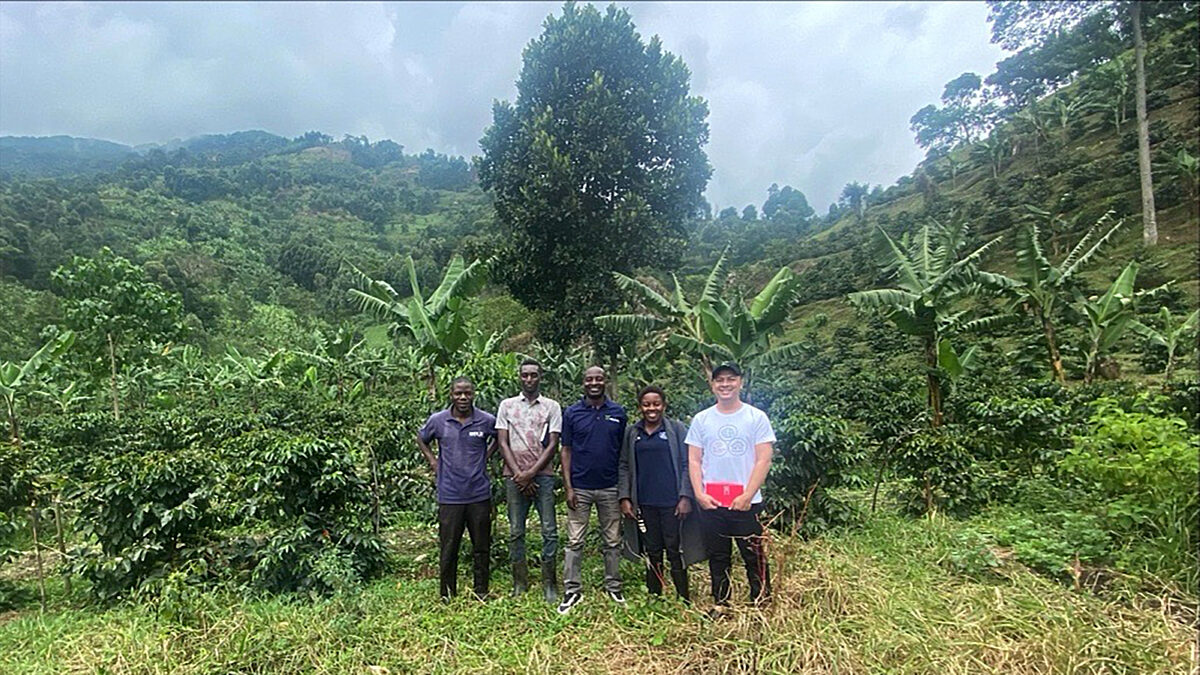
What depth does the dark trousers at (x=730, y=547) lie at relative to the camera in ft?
11.1

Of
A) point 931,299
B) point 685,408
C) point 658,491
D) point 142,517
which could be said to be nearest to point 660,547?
point 658,491

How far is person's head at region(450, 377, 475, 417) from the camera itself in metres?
4.15

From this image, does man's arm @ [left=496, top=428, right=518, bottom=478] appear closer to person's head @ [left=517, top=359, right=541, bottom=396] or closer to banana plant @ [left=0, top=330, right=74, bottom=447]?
person's head @ [left=517, top=359, right=541, bottom=396]

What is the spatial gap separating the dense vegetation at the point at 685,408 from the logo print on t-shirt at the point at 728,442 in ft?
2.25

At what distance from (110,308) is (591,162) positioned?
8879mm

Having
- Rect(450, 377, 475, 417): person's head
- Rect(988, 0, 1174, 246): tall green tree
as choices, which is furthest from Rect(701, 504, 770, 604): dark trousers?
Rect(988, 0, 1174, 246): tall green tree

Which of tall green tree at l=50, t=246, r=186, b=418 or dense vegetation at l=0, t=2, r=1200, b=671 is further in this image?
tall green tree at l=50, t=246, r=186, b=418

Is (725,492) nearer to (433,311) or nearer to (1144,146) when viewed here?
(433,311)

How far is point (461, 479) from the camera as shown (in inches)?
162

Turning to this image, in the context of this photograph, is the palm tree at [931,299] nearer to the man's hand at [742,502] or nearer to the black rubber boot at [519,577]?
the man's hand at [742,502]

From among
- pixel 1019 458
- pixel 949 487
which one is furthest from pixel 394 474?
pixel 1019 458

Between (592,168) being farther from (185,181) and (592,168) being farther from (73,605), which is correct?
(185,181)

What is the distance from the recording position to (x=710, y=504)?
11.2 feet

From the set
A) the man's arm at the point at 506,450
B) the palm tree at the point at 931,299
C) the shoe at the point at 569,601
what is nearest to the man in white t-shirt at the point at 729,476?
the shoe at the point at 569,601
